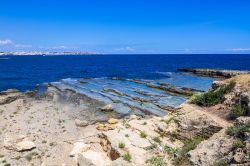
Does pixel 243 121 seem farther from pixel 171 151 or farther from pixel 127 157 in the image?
pixel 127 157

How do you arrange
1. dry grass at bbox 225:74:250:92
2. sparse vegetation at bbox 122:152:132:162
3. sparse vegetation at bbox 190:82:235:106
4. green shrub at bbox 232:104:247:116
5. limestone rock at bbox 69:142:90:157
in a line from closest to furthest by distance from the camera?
sparse vegetation at bbox 122:152:132:162 < green shrub at bbox 232:104:247:116 < dry grass at bbox 225:74:250:92 < sparse vegetation at bbox 190:82:235:106 < limestone rock at bbox 69:142:90:157

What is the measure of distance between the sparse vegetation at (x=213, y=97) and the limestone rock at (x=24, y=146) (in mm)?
14975

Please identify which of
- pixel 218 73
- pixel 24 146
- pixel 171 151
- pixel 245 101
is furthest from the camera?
pixel 218 73

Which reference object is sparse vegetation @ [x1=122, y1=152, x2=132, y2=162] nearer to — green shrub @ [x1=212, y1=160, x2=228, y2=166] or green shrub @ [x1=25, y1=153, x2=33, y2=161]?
green shrub @ [x1=212, y1=160, x2=228, y2=166]

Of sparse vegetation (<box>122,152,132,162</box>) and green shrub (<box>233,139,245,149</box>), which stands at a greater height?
green shrub (<box>233,139,245,149</box>)

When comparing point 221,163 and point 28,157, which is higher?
point 221,163

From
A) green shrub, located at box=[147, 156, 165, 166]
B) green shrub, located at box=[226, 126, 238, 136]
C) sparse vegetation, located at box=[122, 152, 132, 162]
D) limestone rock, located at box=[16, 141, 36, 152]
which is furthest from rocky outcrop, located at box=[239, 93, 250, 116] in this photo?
limestone rock, located at box=[16, 141, 36, 152]

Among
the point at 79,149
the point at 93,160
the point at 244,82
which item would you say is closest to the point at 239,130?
the point at 244,82

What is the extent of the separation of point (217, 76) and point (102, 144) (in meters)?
79.0

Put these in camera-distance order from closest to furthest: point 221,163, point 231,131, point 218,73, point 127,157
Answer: point 221,163 → point 231,131 → point 127,157 → point 218,73

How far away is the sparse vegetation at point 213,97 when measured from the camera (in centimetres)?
2497

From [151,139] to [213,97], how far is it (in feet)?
24.5

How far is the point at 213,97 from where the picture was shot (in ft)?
84.7

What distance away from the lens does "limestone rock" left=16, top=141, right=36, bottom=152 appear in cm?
2750
